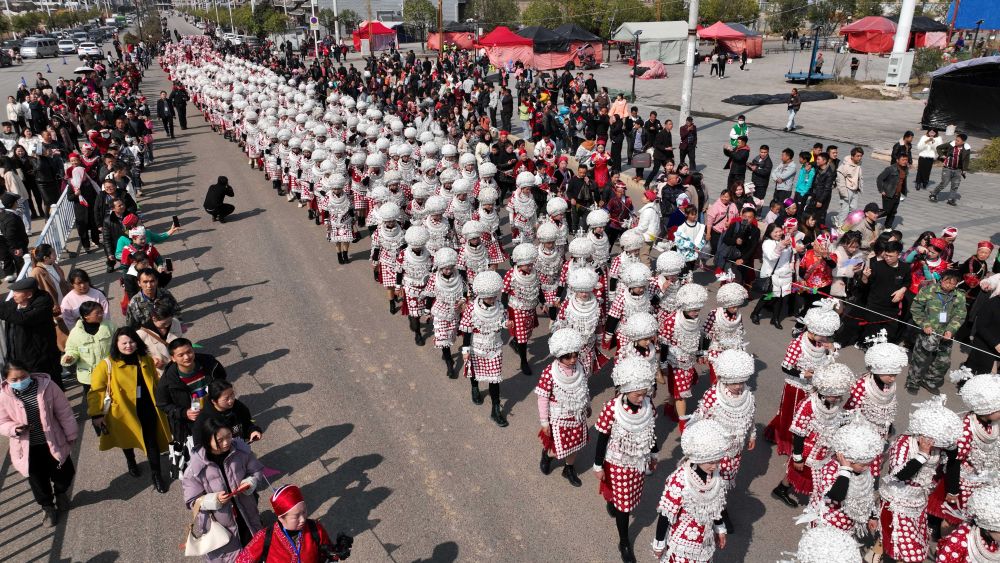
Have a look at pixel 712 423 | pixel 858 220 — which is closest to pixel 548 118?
pixel 858 220

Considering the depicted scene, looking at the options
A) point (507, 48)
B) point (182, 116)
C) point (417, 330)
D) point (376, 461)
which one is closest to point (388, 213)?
point (417, 330)

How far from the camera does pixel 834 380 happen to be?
6113 mm

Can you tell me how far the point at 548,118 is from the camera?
20.4 m

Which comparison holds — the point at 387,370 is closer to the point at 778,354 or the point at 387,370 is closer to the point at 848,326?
the point at 778,354

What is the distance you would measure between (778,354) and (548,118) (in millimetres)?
12233

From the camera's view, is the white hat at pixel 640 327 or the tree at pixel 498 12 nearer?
the white hat at pixel 640 327

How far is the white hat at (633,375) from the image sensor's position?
576 cm

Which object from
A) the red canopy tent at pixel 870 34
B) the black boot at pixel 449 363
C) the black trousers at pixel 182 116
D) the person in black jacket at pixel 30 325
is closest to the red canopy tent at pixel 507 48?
the black trousers at pixel 182 116

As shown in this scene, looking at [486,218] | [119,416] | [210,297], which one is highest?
[486,218]

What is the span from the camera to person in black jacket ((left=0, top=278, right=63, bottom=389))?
7.75m

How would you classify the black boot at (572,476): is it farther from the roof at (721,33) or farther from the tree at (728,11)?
the tree at (728,11)

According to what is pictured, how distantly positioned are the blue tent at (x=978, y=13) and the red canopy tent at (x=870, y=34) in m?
12.3

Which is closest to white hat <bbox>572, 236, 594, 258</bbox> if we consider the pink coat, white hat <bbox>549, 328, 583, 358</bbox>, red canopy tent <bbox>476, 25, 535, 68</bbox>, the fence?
white hat <bbox>549, 328, 583, 358</bbox>

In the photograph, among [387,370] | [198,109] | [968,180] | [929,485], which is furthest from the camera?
[198,109]
